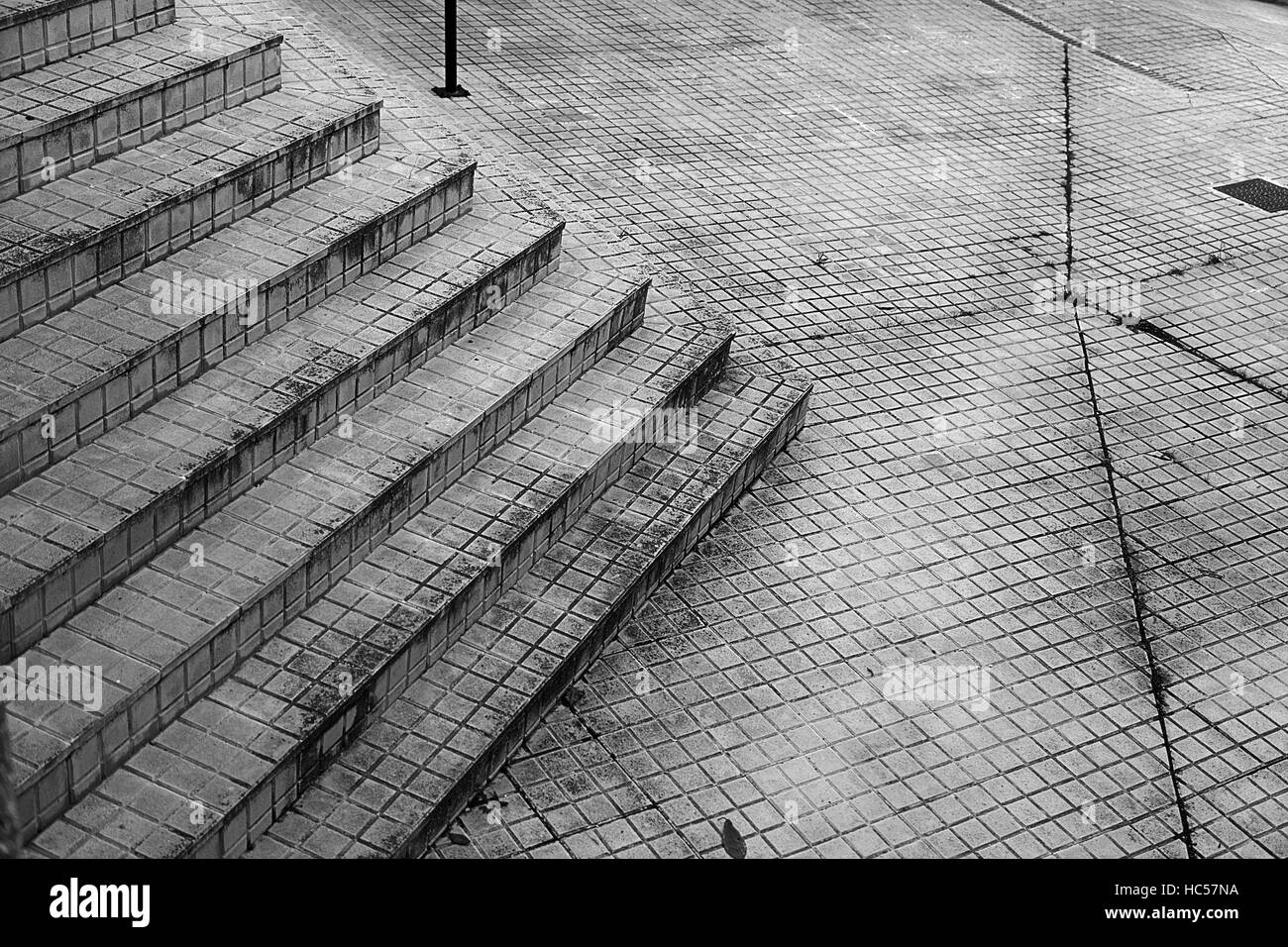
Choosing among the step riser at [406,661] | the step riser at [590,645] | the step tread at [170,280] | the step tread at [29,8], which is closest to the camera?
the step riser at [406,661]

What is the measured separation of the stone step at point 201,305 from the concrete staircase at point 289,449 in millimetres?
15

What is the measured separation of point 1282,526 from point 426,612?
158 inches

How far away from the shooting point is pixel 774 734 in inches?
203

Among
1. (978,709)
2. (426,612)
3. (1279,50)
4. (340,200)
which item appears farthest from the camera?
(1279,50)

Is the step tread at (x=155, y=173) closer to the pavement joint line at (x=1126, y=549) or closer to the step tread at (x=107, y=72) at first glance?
the step tread at (x=107, y=72)

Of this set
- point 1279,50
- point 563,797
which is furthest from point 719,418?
point 1279,50

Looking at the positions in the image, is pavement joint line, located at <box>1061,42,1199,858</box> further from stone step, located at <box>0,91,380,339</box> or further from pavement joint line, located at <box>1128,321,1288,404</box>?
stone step, located at <box>0,91,380,339</box>

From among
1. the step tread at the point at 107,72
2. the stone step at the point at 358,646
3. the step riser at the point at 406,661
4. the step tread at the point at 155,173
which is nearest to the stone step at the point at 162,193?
the step tread at the point at 155,173

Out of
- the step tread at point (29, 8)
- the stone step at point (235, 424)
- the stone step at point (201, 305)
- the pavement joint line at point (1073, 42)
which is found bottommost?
the pavement joint line at point (1073, 42)

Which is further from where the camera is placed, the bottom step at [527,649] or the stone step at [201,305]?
the stone step at [201,305]

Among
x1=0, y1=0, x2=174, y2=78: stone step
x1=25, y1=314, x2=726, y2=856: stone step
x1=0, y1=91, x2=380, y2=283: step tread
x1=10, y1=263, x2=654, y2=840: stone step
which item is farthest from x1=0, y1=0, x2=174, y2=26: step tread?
x1=25, y1=314, x2=726, y2=856: stone step

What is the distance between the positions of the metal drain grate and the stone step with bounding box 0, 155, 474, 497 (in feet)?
19.3

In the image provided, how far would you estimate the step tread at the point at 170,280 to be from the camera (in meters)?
4.66

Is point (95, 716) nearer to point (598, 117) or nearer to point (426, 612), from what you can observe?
point (426, 612)
